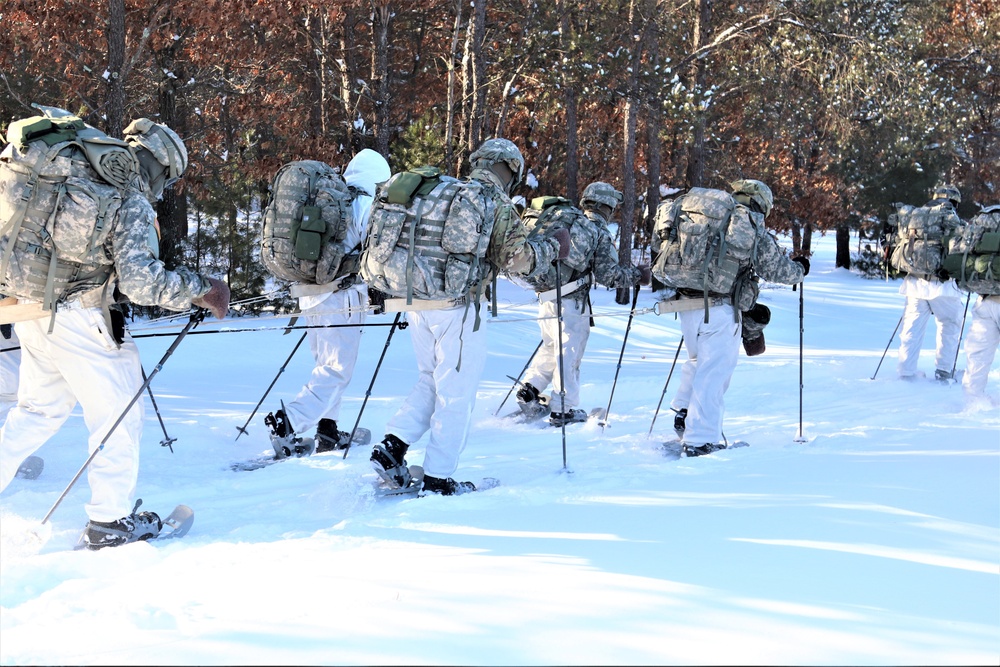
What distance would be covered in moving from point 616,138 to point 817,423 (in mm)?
19393

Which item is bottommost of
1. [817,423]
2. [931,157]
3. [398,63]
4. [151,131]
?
[817,423]

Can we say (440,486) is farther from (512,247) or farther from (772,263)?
(772,263)

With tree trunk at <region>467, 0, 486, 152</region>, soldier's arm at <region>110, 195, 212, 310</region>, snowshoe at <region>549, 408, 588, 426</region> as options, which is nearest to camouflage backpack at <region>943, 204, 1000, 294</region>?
snowshoe at <region>549, 408, 588, 426</region>

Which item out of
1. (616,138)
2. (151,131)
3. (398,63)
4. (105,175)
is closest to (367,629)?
(105,175)

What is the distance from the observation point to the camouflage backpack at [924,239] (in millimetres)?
10297

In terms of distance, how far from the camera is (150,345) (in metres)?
12.5

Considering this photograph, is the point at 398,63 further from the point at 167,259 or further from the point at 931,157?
the point at 931,157

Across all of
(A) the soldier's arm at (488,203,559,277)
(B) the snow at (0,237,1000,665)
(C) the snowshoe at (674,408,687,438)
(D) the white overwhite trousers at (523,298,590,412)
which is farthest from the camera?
(D) the white overwhite trousers at (523,298,590,412)

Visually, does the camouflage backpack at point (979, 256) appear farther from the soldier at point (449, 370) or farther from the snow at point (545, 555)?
the soldier at point (449, 370)

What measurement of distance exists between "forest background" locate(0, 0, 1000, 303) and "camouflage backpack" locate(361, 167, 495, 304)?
27.0 ft

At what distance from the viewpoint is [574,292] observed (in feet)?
28.2

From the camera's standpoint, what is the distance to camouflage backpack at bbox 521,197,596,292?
8.32 m

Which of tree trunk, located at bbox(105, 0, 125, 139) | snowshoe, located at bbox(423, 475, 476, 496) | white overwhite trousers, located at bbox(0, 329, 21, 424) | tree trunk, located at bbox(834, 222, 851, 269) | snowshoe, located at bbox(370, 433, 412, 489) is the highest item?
tree trunk, located at bbox(105, 0, 125, 139)

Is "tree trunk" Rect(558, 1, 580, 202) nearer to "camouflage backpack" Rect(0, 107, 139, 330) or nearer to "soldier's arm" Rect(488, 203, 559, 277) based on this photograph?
"soldier's arm" Rect(488, 203, 559, 277)
